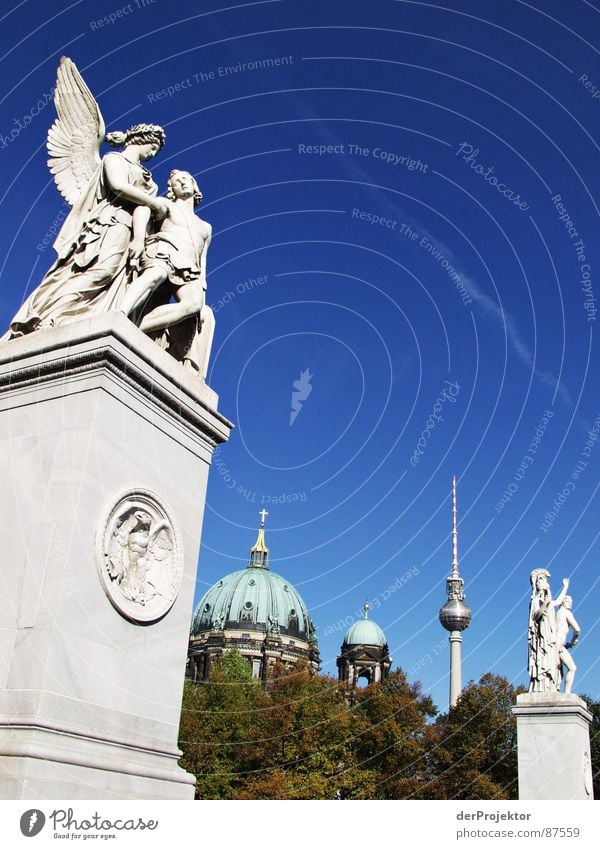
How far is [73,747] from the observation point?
5961mm

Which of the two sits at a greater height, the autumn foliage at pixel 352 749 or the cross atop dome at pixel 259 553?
the cross atop dome at pixel 259 553

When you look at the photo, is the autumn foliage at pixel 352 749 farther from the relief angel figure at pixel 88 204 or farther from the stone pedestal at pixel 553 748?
the relief angel figure at pixel 88 204

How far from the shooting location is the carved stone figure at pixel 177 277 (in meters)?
8.20

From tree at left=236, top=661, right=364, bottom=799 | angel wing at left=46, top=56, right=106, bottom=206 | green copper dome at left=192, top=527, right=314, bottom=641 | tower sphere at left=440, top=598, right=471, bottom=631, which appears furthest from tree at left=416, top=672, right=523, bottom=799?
green copper dome at left=192, top=527, right=314, bottom=641

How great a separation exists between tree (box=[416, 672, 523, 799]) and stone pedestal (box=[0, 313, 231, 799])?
40201mm

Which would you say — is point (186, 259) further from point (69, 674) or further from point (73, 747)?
point (73, 747)

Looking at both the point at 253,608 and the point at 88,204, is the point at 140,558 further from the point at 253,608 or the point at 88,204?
the point at 253,608

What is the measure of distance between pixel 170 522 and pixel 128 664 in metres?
1.40

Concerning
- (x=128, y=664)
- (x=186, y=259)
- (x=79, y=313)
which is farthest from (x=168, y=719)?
(x=186, y=259)

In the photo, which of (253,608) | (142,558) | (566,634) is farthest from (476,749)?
(253,608)
